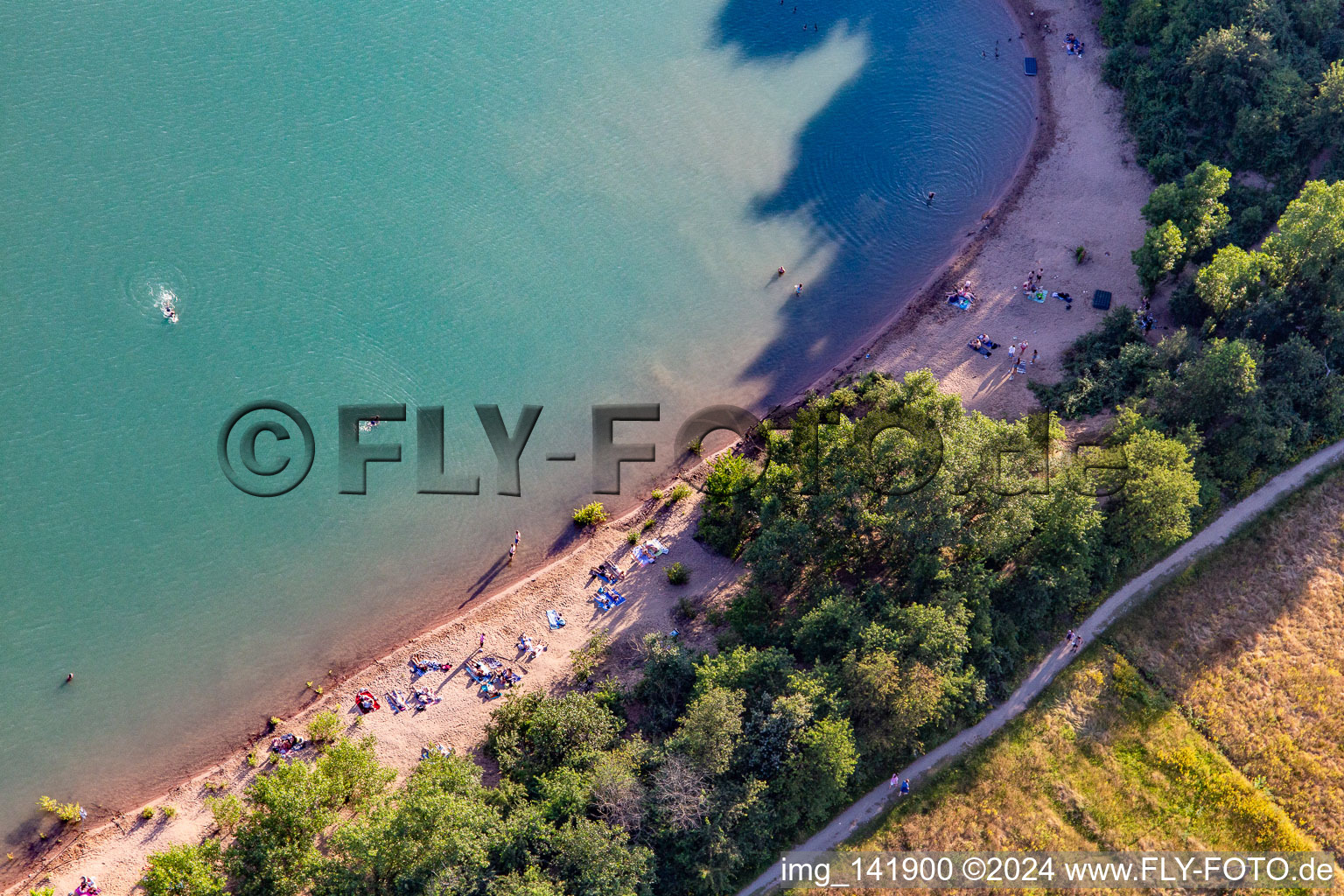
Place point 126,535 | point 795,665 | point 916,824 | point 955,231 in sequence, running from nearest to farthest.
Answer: point 916,824 < point 795,665 < point 126,535 < point 955,231

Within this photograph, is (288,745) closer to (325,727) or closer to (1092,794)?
(325,727)

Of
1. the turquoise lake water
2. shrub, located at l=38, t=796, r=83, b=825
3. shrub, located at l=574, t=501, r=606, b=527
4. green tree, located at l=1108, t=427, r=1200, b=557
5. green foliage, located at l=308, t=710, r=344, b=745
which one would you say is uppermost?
the turquoise lake water

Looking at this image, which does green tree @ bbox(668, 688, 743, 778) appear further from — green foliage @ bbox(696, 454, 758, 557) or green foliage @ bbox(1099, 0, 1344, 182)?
green foliage @ bbox(1099, 0, 1344, 182)

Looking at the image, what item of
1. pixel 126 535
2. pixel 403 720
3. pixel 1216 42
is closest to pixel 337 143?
pixel 126 535

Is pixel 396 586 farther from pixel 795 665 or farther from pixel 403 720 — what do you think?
pixel 795 665

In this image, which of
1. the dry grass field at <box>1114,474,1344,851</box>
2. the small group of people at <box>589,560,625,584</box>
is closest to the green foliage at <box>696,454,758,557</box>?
the small group of people at <box>589,560,625,584</box>

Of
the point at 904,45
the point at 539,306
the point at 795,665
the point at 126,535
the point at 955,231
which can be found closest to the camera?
the point at 795,665

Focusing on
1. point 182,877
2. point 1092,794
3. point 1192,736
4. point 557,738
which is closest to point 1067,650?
point 1192,736
